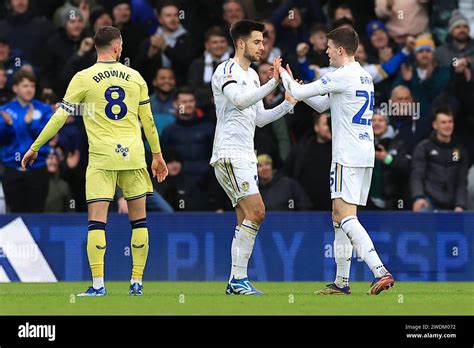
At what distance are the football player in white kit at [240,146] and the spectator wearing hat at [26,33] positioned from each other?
6239 millimetres

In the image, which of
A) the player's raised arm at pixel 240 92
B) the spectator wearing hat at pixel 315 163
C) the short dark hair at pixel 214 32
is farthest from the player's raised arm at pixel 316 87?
the short dark hair at pixel 214 32

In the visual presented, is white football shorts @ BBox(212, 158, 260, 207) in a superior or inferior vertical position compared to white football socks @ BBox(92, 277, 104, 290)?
superior

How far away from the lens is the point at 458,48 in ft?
59.4

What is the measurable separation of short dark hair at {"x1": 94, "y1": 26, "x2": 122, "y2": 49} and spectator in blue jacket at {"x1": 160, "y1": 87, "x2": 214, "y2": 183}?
4995 mm

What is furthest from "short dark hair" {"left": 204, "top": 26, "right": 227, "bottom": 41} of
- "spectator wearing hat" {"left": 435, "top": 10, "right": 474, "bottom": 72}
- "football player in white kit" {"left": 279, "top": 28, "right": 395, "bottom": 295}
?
"football player in white kit" {"left": 279, "top": 28, "right": 395, "bottom": 295}

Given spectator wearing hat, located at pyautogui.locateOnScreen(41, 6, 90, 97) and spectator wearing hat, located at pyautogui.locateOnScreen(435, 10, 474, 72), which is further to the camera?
spectator wearing hat, located at pyautogui.locateOnScreen(41, 6, 90, 97)

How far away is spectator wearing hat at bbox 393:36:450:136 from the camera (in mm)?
17984

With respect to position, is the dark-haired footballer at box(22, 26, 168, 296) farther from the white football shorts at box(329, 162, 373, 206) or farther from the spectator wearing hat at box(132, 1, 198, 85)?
the spectator wearing hat at box(132, 1, 198, 85)

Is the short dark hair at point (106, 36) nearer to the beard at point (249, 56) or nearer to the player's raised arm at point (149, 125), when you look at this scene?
the player's raised arm at point (149, 125)

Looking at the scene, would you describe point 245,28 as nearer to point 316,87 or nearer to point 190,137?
point 316,87

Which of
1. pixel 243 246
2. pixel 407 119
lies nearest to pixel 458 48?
pixel 407 119

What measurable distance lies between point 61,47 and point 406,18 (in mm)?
4913

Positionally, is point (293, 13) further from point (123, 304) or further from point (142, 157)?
point (123, 304)
